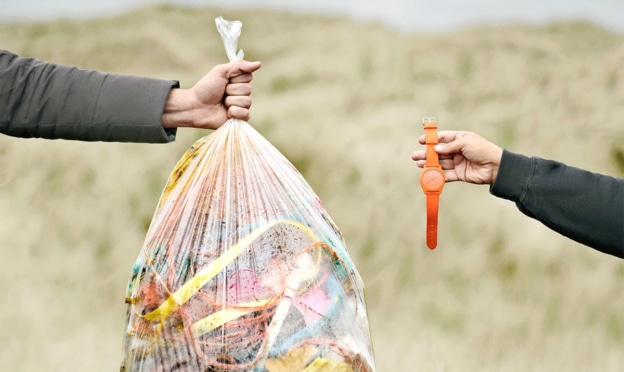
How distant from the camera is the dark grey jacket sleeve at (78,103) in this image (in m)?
1.49

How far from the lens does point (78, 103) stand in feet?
5.03

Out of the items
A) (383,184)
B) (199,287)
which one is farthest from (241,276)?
(383,184)

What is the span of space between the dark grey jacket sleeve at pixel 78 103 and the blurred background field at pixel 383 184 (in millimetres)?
793

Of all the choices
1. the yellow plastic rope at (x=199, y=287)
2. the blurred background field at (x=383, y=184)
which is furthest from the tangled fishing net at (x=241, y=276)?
the blurred background field at (x=383, y=184)

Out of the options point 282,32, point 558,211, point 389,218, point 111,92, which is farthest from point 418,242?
point 111,92

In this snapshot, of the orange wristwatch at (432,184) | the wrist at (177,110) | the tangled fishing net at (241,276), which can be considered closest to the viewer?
the tangled fishing net at (241,276)

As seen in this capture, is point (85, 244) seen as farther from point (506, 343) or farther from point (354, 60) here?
point (506, 343)

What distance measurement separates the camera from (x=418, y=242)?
227cm

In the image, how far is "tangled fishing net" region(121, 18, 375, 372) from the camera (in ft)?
4.27

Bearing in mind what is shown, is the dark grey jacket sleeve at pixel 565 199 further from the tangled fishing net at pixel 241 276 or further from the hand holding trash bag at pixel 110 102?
the hand holding trash bag at pixel 110 102

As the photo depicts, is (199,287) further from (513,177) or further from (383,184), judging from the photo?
(383,184)

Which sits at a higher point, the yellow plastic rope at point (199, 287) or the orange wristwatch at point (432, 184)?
the orange wristwatch at point (432, 184)

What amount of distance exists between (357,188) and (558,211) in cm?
90

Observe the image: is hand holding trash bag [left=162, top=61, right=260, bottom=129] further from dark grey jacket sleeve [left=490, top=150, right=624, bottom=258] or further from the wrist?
dark grey jacket sleeve [left=490, top=150, right=624, bottom=258]
